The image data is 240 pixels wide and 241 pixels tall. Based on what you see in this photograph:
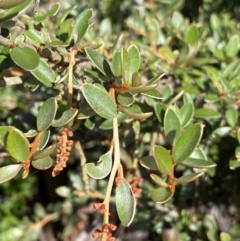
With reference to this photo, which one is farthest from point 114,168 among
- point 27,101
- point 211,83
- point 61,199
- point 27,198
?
point 27,198

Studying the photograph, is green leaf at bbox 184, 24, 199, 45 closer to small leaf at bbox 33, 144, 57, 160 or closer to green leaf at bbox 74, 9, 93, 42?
green leaf at bbox 74, 9, 93, 42

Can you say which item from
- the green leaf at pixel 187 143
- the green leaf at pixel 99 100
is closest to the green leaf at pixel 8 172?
the green leaf at pixel 99 100

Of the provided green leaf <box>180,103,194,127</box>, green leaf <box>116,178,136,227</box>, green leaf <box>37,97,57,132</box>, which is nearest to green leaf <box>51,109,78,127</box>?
green leaf <box>37,97,57,132</box>

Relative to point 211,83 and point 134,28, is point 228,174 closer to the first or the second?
point 211,83

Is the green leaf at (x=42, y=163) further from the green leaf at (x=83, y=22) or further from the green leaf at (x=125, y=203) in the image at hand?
the green leaf at (x=83, y=22)

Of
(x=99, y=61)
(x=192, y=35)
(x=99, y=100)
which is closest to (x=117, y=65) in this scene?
(x=99, y=61)

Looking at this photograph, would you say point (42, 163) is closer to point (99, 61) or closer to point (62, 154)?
point (62, 154)

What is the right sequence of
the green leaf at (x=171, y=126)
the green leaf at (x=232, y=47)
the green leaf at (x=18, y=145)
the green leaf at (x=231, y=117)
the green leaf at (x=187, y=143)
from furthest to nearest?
the green leaf at (x=232, y=47)
the green leaf at (x=231, y=117)
the green leaf at (x=171, y=126)
the green leaf at (x=187, y=143)
the green leaf at (x=18, y=145)
